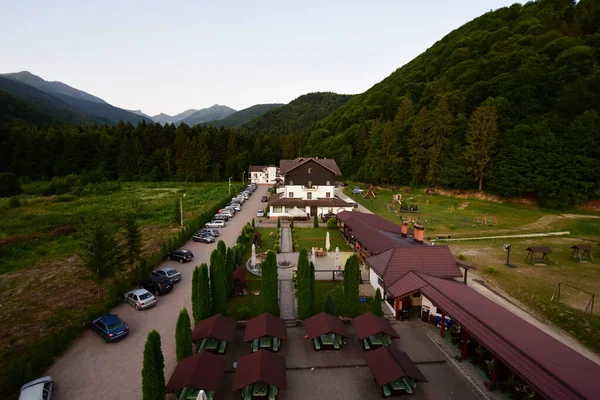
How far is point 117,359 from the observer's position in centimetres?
1500

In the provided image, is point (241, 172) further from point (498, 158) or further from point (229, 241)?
point (498, 158)

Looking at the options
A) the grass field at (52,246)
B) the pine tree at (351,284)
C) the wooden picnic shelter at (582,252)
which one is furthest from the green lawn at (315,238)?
the wooden picnic shelter at (582,252)

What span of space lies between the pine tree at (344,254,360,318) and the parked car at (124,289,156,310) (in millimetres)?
13098

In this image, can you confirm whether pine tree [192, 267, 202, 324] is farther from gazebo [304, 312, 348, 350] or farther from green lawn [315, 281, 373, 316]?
green lawn [315, 281, 373, 316]

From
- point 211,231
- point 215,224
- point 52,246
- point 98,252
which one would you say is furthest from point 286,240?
point 52,246

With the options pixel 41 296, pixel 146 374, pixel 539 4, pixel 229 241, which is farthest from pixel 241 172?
pixel 539 4

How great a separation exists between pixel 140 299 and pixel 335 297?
13.4 m

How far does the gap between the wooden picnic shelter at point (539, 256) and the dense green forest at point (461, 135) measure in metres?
25.8

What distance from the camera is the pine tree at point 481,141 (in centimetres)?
5588

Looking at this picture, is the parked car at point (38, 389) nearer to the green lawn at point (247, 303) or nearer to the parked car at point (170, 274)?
the green lawn at point (247, 303)

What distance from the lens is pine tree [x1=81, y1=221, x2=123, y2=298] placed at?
778 inches

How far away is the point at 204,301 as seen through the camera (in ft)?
54.5

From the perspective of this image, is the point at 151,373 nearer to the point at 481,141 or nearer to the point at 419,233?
the point at 419,233

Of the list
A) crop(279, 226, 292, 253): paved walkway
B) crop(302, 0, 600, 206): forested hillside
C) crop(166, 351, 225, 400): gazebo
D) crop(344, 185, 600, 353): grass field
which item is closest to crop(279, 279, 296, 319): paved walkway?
crop(166, 351, 225, 400): gazebo
